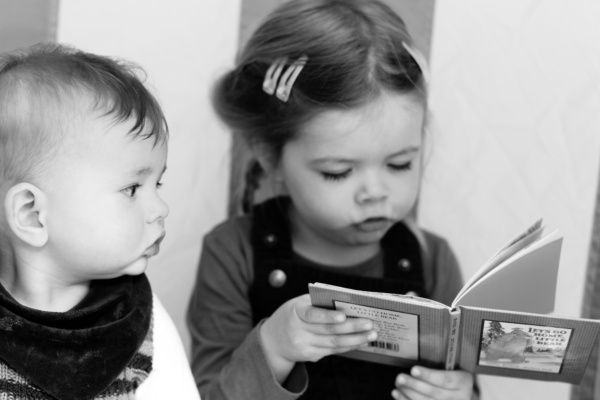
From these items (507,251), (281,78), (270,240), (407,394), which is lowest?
(407,394)

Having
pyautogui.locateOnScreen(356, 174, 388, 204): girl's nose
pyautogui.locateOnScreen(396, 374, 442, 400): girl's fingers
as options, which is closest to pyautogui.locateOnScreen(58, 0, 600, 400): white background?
pyautogui.locateOnScreen(356, 174, 388, 204): girl's nose

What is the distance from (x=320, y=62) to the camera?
135 cm

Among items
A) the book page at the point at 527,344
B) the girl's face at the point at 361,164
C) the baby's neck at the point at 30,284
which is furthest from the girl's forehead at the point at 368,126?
the baby's neck at the point at 30,284

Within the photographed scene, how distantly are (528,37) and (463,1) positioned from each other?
0.13 m

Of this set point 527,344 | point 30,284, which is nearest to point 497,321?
point 527,344

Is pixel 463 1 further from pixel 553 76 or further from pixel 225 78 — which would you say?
pixel 225 78

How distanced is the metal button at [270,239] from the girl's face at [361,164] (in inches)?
4.1

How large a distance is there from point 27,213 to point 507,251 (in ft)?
1.91

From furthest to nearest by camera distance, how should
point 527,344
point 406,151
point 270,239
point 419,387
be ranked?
point 270,239
point 406,151
point 419,387
point 527,344

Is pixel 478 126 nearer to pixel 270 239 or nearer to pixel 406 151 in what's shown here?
pixel 406 151

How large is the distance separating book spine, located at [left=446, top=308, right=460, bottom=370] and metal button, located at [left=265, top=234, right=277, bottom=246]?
366 mm

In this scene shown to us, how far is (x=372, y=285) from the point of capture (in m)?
1.42

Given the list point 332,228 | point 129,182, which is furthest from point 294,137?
point 129,182

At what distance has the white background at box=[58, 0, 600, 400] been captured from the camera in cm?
154
